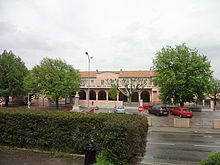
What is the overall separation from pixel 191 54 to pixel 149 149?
19562mm

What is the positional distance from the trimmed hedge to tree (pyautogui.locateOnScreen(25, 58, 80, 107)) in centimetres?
2274

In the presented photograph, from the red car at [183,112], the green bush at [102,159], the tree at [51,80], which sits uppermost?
the tree at [51,80]

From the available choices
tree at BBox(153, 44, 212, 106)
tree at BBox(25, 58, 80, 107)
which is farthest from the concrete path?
tree at BBox(25, 58, 80, 107)

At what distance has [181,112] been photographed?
21266mm

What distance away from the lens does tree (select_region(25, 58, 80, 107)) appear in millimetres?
28483

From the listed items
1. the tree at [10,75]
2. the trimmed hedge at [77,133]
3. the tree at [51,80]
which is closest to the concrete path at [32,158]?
the trimmed hedge at [77,133]

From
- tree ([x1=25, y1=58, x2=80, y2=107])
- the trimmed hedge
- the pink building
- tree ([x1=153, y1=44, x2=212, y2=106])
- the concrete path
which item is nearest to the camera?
the trimmed hedge

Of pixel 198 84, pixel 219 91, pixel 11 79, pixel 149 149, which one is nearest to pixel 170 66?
pixel 198 84

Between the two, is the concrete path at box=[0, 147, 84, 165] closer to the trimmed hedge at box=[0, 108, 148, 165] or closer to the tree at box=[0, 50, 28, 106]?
the trimmed hedge at box=[0, 108, 148, 165]

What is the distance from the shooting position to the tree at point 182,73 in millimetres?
20641

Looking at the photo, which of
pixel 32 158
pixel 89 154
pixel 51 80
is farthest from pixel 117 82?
pixel 89 154

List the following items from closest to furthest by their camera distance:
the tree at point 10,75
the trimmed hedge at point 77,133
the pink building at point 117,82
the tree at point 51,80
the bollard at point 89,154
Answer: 1. the bollard at point 89,154
2. the trimmed hedge at point 77,133
3. the tree at point 51,80
4. the tree at point 10,75
5. the pink building at point 117,82

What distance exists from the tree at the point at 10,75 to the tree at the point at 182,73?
3262 centimetres

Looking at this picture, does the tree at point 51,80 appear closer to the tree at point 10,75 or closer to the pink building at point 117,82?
the tree at point 10,75
